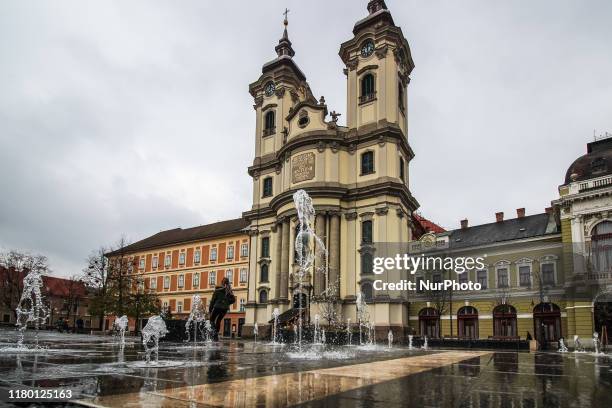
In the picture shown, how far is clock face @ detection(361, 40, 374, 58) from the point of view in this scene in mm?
47031

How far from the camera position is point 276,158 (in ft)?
170

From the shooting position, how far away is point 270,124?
54.7 m

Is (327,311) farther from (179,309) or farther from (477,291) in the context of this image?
(179,309)

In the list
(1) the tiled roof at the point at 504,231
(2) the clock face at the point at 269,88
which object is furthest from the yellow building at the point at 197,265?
(1) the tiled roof at the point at 504,231

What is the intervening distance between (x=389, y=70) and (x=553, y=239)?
69.2ft

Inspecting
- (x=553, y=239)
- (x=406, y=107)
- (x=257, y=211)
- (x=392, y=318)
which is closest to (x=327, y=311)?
(x=392, y=318)

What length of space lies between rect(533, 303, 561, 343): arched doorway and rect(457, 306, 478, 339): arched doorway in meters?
4.87

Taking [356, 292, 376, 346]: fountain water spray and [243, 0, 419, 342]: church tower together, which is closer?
[356, 292, 376, 346]: fountain water spray

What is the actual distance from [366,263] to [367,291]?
2.49m

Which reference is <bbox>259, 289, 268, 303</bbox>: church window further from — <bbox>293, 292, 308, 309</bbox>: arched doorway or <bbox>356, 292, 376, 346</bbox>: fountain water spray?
<bbox>356, 292, 376, 346</bbox>: fountain water spray

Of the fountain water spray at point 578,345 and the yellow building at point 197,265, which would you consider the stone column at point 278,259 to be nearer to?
the yellow building at point 197,265

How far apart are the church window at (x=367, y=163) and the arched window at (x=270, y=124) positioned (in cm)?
1285

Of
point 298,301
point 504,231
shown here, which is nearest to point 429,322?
point 504,231

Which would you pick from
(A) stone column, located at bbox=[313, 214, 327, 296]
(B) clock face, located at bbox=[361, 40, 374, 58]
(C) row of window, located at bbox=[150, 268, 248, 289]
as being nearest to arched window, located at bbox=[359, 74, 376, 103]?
(B) clock face, located at bbox=[361, 40, 374, 58]
